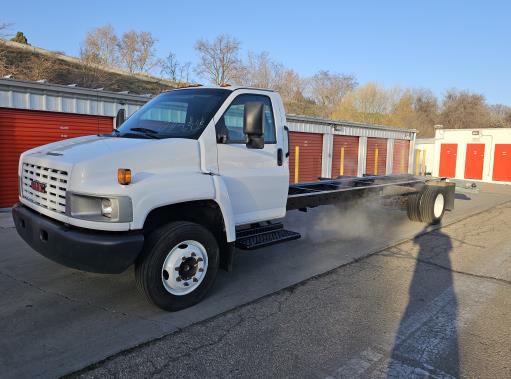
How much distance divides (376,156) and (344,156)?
3.25 meters

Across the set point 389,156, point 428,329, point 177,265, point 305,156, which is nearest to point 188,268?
point 177,265

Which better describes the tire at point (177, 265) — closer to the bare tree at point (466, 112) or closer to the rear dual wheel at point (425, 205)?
the rear dual wheel at point (425, 205)

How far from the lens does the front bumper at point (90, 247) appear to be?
3.98 meters

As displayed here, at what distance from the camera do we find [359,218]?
1096cm

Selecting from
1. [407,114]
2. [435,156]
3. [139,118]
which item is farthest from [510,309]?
[407,114]

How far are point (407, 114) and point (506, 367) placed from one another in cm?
6214

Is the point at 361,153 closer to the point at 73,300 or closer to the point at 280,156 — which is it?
the point at 280,156

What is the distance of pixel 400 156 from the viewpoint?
26.6 meters

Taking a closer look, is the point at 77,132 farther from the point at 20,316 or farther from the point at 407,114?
the point at 407,114

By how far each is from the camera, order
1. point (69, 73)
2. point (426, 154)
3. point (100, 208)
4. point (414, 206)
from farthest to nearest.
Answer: point (69, 73) < point (426, 154) < point (414, 206) < point (100, 208)

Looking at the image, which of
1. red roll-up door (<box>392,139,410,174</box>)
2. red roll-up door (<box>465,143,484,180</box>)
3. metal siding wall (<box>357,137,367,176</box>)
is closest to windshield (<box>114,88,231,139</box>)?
metal siding wall (<box>357,137,367,176</box>)

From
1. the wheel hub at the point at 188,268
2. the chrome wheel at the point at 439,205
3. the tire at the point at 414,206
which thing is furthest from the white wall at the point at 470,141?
the wheel hub at the point at 188,268

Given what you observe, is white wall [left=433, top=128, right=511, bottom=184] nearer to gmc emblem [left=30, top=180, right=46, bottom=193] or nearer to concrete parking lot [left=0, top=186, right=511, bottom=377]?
concrete parking lot [left=0, top=186, right=511, bottom=377]

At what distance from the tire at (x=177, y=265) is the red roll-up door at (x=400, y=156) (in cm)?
2282
